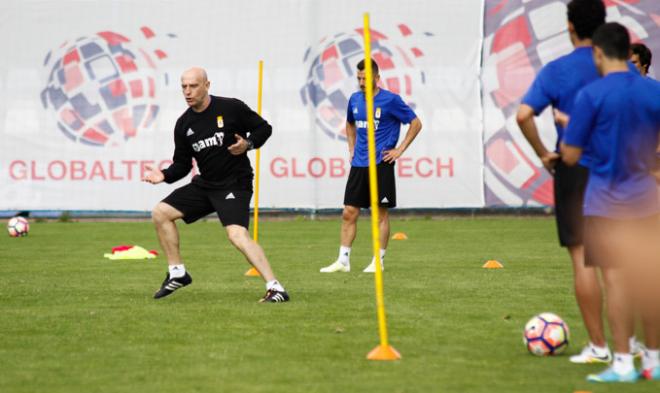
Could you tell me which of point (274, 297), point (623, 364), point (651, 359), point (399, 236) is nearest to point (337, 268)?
point (274, 297)

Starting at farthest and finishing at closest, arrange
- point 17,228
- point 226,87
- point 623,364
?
point 226,87 → point 17,228 → point 623,364

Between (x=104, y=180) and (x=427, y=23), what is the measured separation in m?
6.32

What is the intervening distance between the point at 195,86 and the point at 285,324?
2.38 meters

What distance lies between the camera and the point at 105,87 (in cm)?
2253

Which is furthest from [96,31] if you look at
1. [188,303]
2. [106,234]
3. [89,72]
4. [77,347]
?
[77,347]

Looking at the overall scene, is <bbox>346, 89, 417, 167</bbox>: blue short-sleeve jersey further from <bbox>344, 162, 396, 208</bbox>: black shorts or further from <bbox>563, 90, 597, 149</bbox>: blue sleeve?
<bbox>563, 90, 597, 149</bbox>: blue sleeve

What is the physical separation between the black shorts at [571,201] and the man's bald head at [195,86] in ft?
12.6

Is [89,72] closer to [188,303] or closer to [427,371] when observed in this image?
[188,303]

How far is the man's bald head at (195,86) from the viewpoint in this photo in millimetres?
9891

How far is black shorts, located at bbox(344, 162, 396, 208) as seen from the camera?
13.1 metres

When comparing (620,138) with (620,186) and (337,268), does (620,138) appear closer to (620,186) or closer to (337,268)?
(620,186)

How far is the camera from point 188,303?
32.3 ft

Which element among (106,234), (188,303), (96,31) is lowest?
(106,234)

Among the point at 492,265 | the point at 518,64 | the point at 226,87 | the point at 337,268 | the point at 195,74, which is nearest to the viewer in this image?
the point at 195,74
